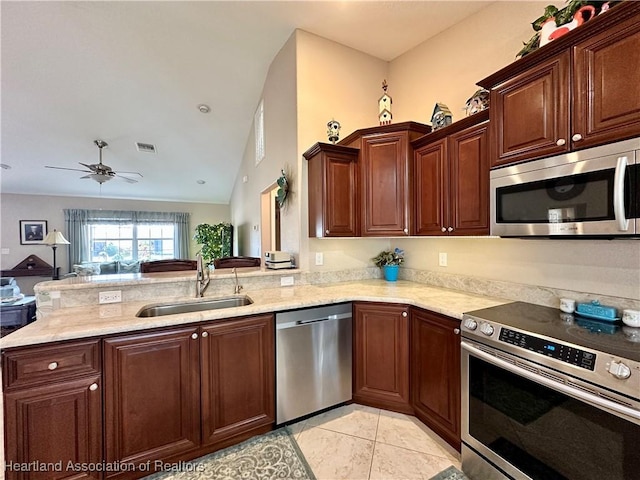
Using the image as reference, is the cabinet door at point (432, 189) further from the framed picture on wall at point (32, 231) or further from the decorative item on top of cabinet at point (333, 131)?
the framed picture on wall at point (32, 231)

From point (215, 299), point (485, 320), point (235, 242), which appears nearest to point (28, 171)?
point (235, 242)

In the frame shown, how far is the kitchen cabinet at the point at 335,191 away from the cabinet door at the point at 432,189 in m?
0.55

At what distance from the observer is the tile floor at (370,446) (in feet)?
5.36

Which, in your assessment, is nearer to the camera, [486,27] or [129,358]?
[129,358]

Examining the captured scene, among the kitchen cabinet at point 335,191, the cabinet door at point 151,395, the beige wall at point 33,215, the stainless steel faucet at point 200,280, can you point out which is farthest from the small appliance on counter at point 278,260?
the beige wall at point 33,215

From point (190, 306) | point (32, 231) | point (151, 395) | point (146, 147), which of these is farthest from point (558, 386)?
point (32, 231)

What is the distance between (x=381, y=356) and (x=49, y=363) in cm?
205

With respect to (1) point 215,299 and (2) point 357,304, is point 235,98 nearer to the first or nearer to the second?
(1) point 215,299

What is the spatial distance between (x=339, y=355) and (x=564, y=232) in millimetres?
1653

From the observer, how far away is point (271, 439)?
1896mm

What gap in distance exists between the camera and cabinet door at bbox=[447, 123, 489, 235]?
5.97 feet

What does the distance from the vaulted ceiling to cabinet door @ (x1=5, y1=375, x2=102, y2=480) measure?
3.15 m

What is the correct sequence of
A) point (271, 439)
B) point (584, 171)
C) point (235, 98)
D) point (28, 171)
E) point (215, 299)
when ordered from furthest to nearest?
1. point (28, 171)
2. point (235, 98)
3. point (215, 299)
4. point (271, 439)
5. point (584, 171)

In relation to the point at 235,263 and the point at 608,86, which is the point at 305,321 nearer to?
the point at 608,86
